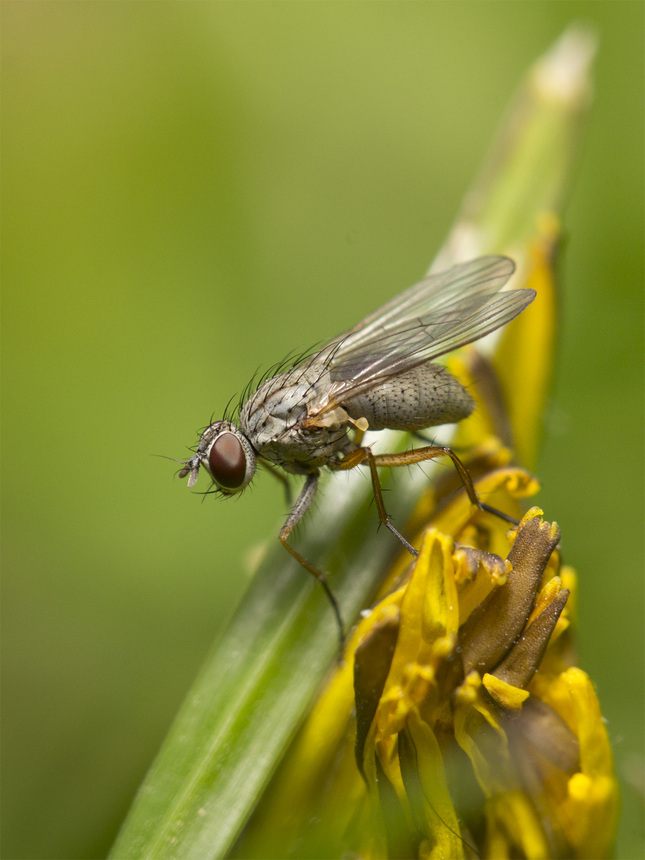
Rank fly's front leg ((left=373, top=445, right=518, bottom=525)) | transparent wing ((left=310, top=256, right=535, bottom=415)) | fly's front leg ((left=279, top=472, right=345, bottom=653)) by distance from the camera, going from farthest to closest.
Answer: transparent wing ((left=310, top=256, right=535, bottom=415)) → fly's front leg ((left=373, top=445, right=518, bottom=525)) → fly's front leg ((left=279, top=472, right=345, bottom=653))

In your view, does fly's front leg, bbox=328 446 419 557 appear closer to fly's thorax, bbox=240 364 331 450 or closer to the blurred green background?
fly's thorax, bbox=240 364 331 450

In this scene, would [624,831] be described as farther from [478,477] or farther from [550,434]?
[550,434]

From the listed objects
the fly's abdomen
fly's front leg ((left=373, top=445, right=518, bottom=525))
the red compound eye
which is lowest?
fly's front leg ((left=373, top=445, right=518, bottom=525))

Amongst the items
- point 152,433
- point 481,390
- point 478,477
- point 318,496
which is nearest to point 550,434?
point 481,390

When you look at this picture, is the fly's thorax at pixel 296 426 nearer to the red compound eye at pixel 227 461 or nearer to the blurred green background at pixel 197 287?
the red compound eye at pixel 227 461

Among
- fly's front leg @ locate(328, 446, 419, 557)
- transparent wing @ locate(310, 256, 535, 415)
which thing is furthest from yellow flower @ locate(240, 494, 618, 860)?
transparent wing @ locate(310, 256, 535, 415)

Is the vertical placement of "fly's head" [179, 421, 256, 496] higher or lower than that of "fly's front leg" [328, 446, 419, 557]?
higher

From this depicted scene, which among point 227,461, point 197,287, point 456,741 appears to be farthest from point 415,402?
point 197,287
